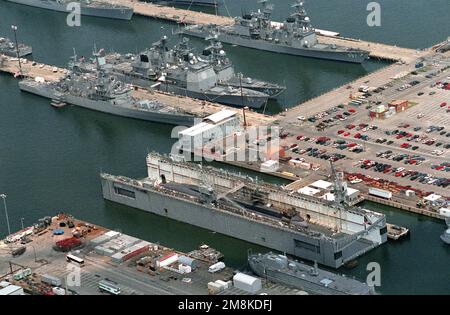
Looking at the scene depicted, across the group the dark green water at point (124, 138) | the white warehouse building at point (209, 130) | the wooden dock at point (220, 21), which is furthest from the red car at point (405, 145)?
the wooden dock at point (220, 21)

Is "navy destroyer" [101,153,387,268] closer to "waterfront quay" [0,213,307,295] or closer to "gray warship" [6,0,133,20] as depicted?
"waterfront quay" [0,213,307,295]

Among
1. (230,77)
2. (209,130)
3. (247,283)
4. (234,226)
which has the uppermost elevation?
(230,77)

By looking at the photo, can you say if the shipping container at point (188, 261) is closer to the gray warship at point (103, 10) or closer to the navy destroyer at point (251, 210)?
the navy destroyer at point (251, 210)

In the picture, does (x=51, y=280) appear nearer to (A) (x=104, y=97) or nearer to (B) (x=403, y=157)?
(B) (x=403, y=157)

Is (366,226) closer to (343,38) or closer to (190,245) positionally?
(190,245)

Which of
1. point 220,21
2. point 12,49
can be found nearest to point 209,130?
point 12,49
